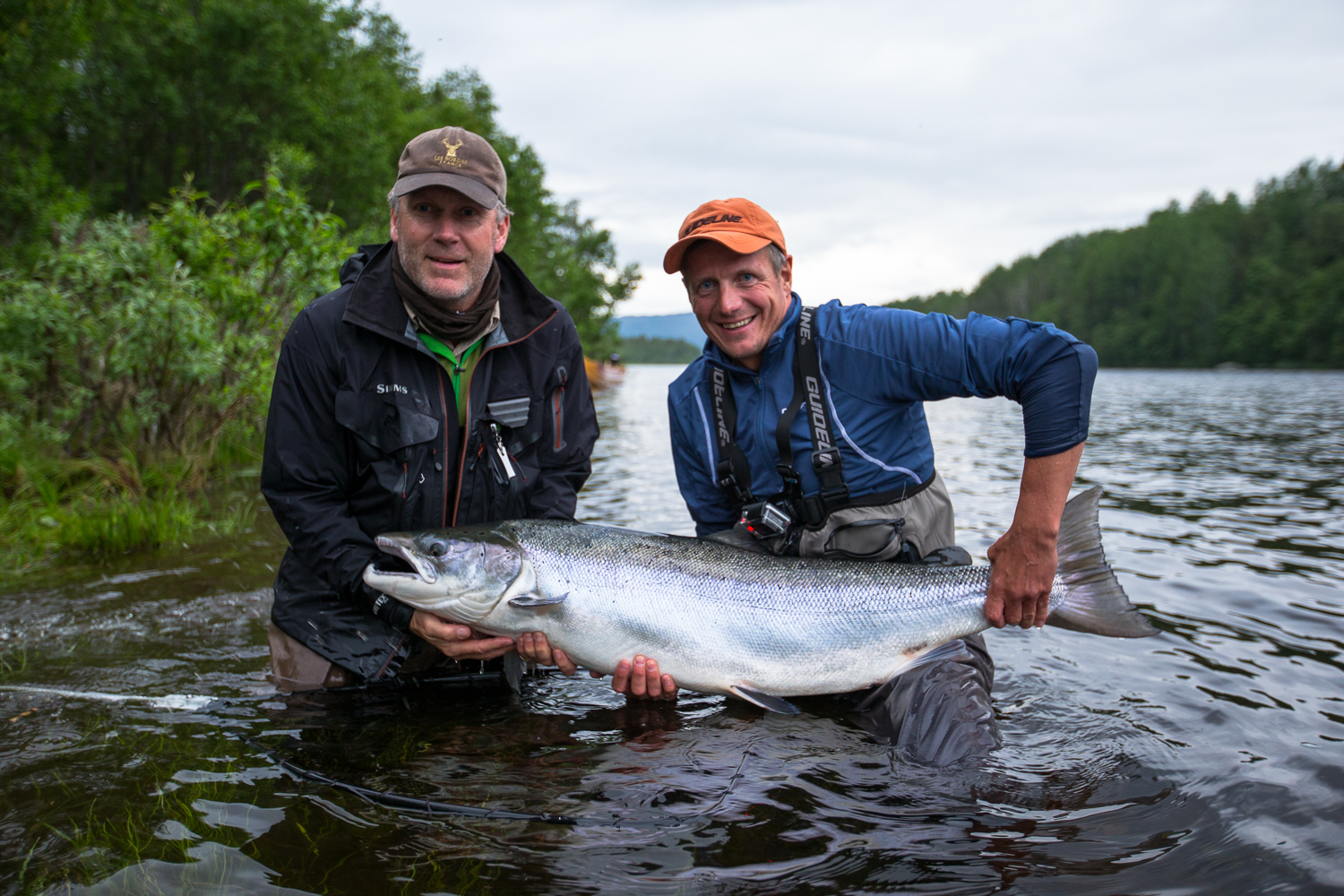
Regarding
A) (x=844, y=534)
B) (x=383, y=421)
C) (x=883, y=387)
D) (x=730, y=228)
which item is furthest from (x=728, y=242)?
(x=383, y=421)

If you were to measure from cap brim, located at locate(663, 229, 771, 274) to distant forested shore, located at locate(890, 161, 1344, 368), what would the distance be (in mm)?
78025

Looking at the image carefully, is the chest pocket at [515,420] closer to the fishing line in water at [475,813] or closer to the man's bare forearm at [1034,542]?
the fishing line in water at [475,813]

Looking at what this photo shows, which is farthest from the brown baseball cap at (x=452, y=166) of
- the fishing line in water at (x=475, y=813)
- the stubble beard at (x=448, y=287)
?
the fishing line in water at (x=475, y=813)

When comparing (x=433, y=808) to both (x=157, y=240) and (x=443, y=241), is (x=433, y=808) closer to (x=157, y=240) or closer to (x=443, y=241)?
(x=443, y=241)

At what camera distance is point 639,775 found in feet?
12.1

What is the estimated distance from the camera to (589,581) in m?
3.78

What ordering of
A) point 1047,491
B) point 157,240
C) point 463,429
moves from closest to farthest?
point 1047,491, point 463,429, point 157,240

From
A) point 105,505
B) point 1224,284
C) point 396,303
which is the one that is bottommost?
point 105,505

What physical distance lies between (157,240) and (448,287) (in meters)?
6.29

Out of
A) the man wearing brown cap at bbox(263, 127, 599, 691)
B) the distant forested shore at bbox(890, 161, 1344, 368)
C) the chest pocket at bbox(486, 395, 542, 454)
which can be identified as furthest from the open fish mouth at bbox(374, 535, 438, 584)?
the distant forested shore at bbox(890, 161, 1344, 368)

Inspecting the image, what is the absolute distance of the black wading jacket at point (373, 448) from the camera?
4.07 meters

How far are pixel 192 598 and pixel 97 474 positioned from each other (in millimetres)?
3105

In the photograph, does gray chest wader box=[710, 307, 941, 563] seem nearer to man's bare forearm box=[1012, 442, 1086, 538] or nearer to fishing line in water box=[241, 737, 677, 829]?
man's bare forearm box=[1012, 442, 1086, 538]

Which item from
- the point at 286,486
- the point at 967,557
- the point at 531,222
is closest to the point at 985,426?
the point at 967,557
